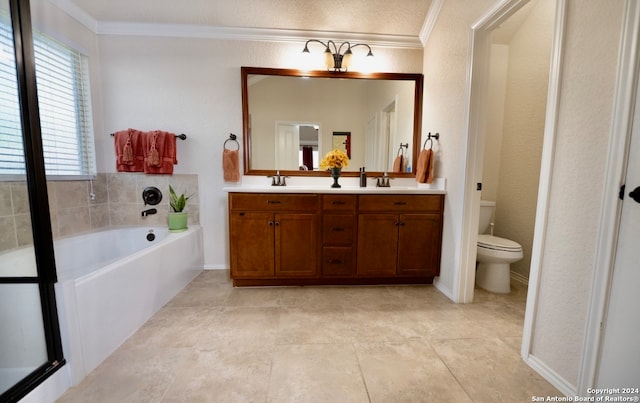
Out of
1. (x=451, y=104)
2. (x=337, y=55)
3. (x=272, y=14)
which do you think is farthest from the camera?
(x=337, y=55)

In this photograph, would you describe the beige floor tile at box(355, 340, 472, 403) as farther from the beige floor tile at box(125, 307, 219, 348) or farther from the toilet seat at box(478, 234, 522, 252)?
the toilet seat at box(478, 234, 522, 252)

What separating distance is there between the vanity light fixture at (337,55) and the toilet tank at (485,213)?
1.80 meters

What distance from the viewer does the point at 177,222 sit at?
2.32m

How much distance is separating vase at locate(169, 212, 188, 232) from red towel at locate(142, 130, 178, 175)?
41 cm

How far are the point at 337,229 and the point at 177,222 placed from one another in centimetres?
148

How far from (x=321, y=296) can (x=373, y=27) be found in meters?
2.46

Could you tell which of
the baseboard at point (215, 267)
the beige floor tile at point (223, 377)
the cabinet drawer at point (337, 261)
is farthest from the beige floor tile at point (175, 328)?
the cabinet drawer at point (337, 261)

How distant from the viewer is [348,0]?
2.12 meters

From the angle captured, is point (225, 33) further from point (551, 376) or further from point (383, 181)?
point (551, 376)

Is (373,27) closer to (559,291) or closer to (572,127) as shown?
(572,127)

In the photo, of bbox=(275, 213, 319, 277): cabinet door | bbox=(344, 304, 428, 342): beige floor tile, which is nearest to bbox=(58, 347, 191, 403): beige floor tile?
bbox=(275, 213, 319, 277): cabinet door

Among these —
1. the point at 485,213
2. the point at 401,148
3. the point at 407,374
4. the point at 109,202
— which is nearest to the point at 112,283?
the point at 109,202

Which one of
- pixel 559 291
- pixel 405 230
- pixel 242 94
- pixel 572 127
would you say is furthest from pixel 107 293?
pixel 572 127

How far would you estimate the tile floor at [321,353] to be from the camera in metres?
1.14
